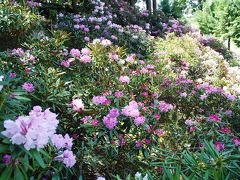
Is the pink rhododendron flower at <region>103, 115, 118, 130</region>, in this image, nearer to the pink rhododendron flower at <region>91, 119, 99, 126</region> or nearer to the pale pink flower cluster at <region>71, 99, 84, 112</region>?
the pink rhododendron flower at <region>91, 119, 99, 126</region>

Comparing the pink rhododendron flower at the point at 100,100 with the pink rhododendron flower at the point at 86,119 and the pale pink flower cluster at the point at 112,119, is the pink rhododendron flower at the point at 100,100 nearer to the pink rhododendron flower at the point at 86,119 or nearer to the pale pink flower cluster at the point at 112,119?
the pink rhododendron flower at the point at 86,119

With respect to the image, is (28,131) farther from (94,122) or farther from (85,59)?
(85,59)

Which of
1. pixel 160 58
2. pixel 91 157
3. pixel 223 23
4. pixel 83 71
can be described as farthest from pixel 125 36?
pixel 223 23

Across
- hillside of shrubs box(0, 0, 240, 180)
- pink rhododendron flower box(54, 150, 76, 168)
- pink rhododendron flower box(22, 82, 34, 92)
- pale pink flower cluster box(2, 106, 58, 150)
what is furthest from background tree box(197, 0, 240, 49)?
pale pink flower cluster box(2, 106, 58, 150)

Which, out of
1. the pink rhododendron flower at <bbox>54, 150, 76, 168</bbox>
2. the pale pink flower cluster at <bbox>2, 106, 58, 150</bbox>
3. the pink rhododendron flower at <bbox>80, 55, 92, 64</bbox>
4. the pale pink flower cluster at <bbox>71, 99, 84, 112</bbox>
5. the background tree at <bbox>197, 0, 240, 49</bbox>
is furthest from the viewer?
the background tree at <bbox>197, 0, 240, 49</bbox>

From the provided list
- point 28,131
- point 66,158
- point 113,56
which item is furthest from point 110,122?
point 113,56

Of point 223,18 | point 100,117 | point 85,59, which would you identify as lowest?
point 223,18

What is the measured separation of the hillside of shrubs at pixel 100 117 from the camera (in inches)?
71.5

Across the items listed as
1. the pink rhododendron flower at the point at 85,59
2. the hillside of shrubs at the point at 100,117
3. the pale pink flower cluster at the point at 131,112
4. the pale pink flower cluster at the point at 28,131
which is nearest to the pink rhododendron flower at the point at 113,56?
the hillside of shrubs at the point at 100,117

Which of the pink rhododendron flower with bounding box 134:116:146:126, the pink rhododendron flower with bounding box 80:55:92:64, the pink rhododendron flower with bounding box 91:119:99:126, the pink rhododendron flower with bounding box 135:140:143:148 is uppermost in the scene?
the pink rhododendron flower with bounding box 80:55:92:64

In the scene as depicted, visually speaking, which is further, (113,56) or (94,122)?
(113,56)

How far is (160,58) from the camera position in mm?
7172

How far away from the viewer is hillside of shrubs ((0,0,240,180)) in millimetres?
1815

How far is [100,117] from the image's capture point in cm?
316
